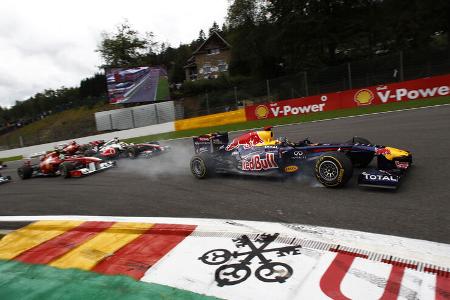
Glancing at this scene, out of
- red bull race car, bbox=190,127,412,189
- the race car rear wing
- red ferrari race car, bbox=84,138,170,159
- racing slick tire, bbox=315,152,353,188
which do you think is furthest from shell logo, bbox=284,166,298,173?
red ferrari race car, bbox=84,138,170,159

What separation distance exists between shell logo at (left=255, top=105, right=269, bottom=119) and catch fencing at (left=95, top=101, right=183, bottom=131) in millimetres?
9707

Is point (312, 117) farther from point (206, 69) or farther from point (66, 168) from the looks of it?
point (206, 69)

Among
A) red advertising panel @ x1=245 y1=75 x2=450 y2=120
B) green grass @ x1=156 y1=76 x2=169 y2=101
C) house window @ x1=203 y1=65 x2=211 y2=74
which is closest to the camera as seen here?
red advertising panel @ x1=245 y1=75 x2=450 y2=120

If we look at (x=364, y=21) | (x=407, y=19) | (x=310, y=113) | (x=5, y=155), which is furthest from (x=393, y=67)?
(x=5, y=155)

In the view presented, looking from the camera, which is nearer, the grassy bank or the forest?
the grassy bank

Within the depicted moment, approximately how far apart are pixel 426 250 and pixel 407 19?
30517 millimetres

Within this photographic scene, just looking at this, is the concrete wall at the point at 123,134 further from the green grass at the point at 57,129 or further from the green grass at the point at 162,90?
the green grass at the point at 162,90

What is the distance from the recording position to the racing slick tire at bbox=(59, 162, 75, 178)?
1101 cm

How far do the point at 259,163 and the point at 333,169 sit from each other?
169 cm

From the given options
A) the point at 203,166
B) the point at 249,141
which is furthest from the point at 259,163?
the point at 203,166

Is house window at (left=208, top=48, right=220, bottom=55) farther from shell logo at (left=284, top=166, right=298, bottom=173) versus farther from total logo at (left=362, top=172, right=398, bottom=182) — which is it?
total logo at (left=362, top=172, right=398, bottom=182)

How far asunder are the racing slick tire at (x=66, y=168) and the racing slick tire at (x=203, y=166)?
468cm

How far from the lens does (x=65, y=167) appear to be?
1103 centimetres

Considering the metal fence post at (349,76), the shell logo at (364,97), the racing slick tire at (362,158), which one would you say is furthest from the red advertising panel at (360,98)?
the racing slick tire at (362,158)
